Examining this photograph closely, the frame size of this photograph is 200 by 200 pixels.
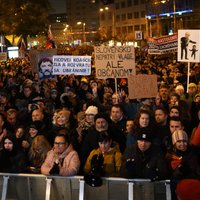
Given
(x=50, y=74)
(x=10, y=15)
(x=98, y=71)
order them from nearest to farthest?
(x=98, y=71), (x=50, y=74), (x=10, y=15)

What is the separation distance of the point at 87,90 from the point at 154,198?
8214 mm

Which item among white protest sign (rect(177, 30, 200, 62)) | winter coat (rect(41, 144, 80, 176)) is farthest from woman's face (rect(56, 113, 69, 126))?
white protest sign (rect(177, 30, 200, 62))

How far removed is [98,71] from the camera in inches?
459

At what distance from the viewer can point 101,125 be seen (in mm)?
7266

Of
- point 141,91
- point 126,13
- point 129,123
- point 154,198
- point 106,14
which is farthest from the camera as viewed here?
point 106,14

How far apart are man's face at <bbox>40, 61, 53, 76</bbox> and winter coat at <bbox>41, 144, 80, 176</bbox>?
1003cm

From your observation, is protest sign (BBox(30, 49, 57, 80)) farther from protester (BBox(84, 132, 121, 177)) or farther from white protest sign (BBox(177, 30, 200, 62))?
protester (BBox(84, 132, 121, 177))

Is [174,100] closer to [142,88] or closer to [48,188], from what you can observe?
[142,88]

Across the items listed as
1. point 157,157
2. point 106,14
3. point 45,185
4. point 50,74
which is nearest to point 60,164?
point 45,185

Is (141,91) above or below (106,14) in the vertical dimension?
below

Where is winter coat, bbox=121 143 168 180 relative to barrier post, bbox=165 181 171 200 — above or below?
above

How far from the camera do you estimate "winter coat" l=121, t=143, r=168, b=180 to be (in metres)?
5.58

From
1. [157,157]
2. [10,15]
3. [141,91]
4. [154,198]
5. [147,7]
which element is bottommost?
[154,198]

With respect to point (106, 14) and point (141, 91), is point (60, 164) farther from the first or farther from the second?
point (106, 14)
